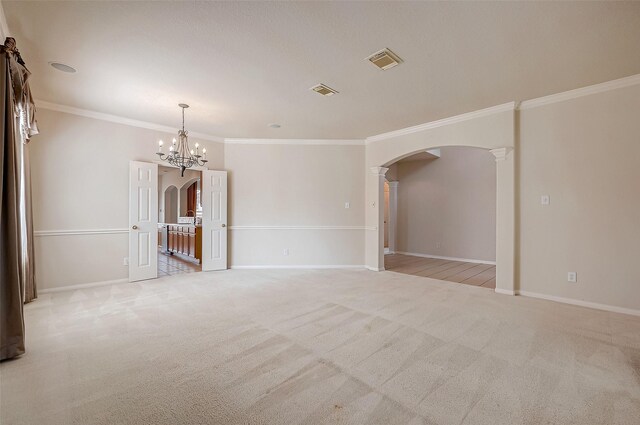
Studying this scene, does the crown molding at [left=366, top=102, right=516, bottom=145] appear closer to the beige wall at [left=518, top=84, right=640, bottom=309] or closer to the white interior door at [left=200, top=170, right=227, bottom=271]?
the beige wall at [left=518, top=84, right=640, bottom=309]

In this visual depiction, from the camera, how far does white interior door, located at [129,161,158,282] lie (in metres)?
4.66

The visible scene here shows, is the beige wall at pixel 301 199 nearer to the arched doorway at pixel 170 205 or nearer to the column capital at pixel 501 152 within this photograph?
the column capital at pixel 501 152

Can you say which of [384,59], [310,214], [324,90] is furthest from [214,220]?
[384,59]

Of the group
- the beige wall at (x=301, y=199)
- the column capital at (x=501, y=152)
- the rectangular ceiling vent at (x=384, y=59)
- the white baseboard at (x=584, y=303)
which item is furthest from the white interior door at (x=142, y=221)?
the white baseboard at (x=584, y=303)

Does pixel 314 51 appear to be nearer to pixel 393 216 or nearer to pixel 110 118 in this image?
pixel 110 118

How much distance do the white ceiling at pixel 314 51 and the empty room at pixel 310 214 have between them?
0.03 m

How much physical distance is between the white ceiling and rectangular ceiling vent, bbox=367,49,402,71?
0.27ft

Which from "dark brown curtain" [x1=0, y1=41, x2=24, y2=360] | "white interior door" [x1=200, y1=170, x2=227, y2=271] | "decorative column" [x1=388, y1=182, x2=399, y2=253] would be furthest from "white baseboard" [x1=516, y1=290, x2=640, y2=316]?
"dark brown curtain" [x1=0, y1=41, x2=24, y2=360]

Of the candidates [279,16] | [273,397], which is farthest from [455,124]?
[273,397]

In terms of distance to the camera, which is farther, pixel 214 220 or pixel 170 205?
pixel 170 205

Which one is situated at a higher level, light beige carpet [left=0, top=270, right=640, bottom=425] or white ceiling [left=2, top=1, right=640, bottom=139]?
white ceiling [left=2, top=1, right=640, bottom=139]

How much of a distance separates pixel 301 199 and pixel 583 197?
4.49m

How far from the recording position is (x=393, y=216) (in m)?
8.41

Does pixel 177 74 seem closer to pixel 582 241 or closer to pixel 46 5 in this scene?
pixel 46 5
